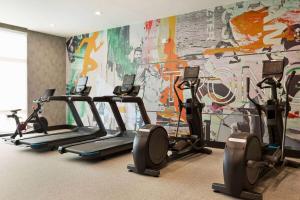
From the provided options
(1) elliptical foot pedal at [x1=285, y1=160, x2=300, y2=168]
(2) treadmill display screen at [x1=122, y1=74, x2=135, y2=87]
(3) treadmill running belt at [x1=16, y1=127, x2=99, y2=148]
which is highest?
(2) treadmill display screen at [x1=122, y1=74, x2=135, y2=87]

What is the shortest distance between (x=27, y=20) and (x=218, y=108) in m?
5.25

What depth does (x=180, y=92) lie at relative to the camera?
6.11m

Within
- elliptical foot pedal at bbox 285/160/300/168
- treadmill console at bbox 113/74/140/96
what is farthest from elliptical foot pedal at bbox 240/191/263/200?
treadmill console at bbox 113/74/140/96

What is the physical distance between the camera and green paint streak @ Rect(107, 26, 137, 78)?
7108 mm

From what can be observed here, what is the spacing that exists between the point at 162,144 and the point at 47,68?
18.2 ft

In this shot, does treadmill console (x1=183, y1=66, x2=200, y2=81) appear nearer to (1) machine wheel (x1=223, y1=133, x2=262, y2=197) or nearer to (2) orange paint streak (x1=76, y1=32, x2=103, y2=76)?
(1) machine wheel (x1=223, y1=133, x2=262, y2=197)

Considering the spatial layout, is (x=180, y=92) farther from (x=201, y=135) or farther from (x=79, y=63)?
(x=79, y=63)

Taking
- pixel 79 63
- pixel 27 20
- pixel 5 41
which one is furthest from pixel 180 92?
pixel 5 41

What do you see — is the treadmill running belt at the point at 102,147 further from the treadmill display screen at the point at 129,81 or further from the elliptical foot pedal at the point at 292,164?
the elliptical foot pedal at the point at 292,164

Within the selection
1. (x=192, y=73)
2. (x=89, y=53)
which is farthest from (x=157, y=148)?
(x=89, y=53)

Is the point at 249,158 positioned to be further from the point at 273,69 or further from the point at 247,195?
the point at 273,69

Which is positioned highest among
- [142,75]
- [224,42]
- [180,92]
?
[224,42]

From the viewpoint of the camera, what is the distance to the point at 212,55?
18.6ft

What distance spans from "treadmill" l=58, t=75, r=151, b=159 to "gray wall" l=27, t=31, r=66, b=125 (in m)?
3.35
